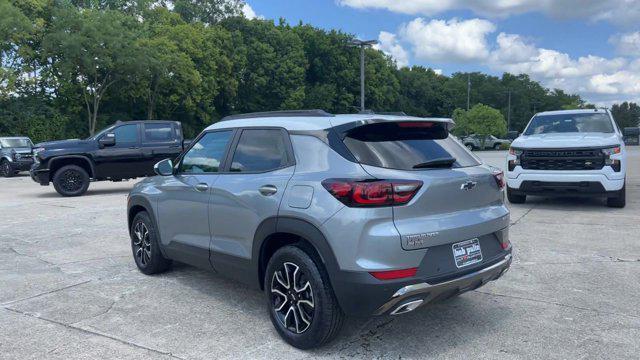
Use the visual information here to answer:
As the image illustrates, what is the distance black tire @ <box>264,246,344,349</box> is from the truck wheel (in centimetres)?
1111

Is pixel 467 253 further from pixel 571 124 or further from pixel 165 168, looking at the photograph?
pixel 571 124

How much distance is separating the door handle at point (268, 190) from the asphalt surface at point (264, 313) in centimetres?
110

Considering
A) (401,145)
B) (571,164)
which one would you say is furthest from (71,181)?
(401,145)

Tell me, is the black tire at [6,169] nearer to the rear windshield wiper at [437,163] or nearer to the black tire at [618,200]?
the black tire at [618,200]

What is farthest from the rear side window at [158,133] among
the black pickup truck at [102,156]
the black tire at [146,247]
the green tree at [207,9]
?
the green tree at [207,9]

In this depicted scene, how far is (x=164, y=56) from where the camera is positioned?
32094mm

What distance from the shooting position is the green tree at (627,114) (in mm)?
135500

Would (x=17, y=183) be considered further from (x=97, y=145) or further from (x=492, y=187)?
(x=492, y=187)

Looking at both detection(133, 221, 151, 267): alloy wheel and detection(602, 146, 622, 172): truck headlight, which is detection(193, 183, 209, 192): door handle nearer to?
detection(133, 221, 151, 267): alloy wheel

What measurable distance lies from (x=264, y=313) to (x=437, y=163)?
1.97 metres

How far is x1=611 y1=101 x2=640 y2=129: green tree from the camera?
445 ft

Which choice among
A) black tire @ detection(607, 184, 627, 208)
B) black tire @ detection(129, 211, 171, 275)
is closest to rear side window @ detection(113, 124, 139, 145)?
black tire @ detection(129, 211, 171, 275)

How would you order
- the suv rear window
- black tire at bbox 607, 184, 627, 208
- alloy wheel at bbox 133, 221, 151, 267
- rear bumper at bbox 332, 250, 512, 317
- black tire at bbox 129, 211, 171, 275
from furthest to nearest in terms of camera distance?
black tire at bbox 607, 184, 627, 208
alloy wheel at bbox 133, 221, 151, 267
black tire at bbox 129, 211, 171, 275
the suv rear window
rear bumper at bbox 332, 250, 512, 317

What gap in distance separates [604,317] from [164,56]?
31683 mm
